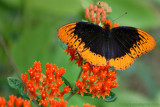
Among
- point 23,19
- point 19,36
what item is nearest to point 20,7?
point 23,19

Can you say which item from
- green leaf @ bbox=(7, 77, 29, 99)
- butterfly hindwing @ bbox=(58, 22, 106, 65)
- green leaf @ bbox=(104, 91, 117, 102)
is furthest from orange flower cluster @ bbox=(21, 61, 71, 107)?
green leaf @ bbox=(104, 91, 117, 102)

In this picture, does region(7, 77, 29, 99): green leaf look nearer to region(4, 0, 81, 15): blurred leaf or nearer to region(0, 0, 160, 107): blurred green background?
region(0, 0, 160, 107): blurred green background

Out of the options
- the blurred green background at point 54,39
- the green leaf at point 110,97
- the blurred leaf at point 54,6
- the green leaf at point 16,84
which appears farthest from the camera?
the blurred leaf at point 54,6

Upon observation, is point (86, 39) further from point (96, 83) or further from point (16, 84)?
point (16, 84)

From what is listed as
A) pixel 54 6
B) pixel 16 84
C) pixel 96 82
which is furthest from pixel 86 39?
pixel 54 6

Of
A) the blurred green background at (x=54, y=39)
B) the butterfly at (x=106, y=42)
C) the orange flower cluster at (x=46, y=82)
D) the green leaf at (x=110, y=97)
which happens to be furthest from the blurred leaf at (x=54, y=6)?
the green leaf at (x=110, y=97)

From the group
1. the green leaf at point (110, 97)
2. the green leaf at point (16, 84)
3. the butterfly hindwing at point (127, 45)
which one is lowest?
the green leaf at point (110, 97)

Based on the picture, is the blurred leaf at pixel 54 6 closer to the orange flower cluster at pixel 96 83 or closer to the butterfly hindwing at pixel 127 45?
the butterfly hindwing at pixel 127 45
